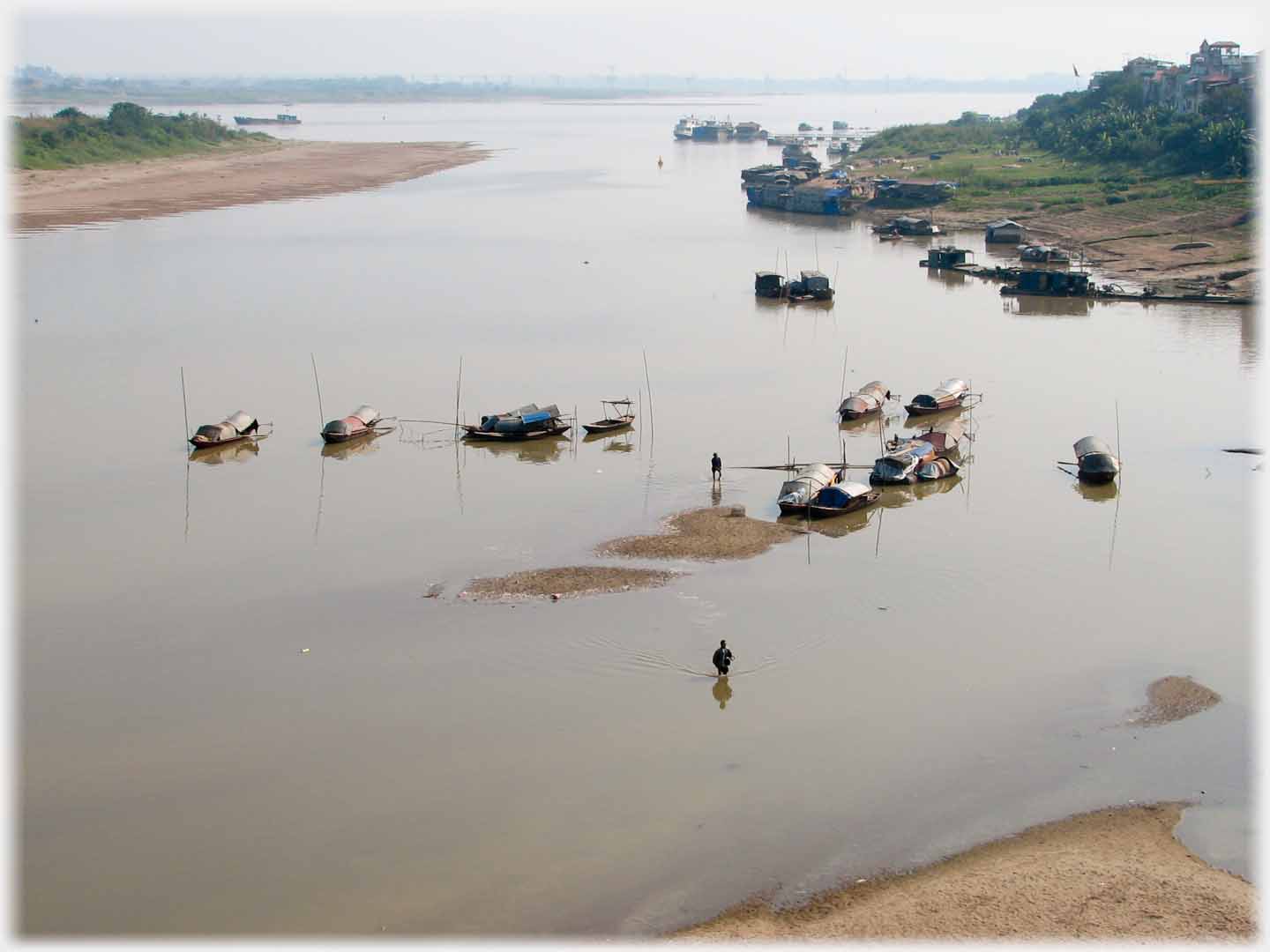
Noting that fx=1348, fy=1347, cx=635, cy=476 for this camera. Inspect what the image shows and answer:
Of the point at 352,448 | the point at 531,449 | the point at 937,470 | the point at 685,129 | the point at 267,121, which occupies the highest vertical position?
the point at 267,121

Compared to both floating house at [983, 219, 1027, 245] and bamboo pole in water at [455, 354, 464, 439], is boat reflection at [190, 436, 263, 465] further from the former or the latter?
floating house at [983, 219, 1027, 245]

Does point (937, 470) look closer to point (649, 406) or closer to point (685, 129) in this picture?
point (649, 406)

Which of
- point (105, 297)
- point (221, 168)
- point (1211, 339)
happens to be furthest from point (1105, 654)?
point (221, 168)

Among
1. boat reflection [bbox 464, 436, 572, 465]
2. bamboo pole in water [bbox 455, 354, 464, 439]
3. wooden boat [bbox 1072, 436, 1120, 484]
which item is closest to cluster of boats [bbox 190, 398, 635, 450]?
boat reflection [bbox 464, 436, 572, 465]

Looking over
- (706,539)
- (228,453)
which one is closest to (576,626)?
(706,539)

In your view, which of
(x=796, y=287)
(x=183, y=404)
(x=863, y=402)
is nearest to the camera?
(x=863, y=402)
